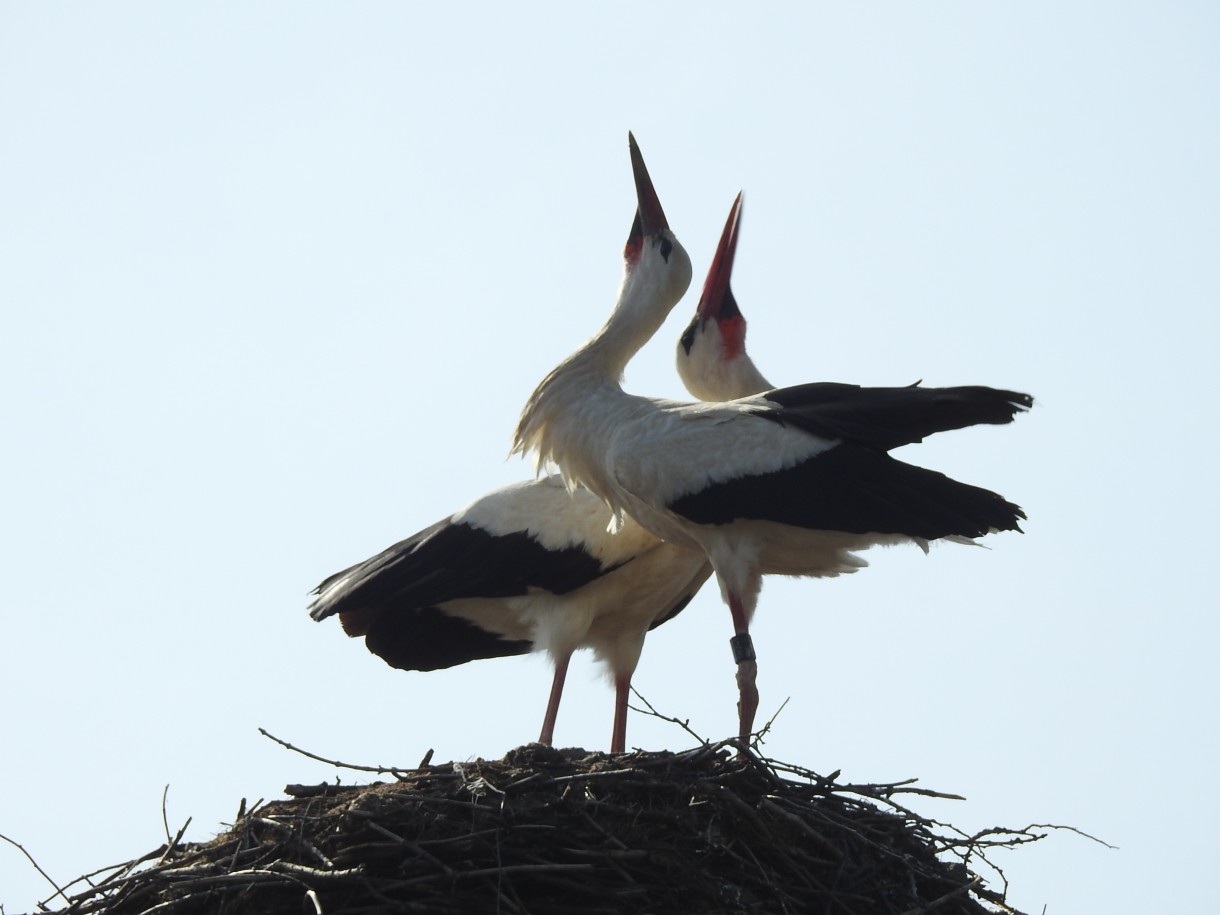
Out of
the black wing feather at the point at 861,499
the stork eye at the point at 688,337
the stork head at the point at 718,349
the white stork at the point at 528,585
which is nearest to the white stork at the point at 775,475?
the black wing feather at the point at 861,499

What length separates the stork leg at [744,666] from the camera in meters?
7.55

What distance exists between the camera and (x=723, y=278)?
9312 millimetres

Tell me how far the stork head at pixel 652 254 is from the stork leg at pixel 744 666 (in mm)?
1665

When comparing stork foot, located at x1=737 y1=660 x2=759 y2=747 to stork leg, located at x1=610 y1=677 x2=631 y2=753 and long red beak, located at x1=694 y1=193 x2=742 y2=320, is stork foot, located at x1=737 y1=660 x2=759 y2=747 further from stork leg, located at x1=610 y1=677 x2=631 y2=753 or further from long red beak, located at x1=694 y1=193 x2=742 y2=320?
long red beak, located at x1=694 y1=193 x2=742 y2=320

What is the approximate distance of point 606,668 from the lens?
340 inches

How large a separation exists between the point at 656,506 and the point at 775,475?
53 centimetres

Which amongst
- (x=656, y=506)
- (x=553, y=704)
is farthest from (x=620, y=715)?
(x=656, y=506)

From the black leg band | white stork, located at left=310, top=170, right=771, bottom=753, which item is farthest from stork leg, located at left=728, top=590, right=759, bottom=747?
white stork, located at left=310, top=170, right=771, bottom=753

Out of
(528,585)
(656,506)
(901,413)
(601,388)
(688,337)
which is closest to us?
(901,413)

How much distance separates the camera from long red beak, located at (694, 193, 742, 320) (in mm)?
9172

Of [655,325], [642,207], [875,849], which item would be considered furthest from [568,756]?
[642,207]

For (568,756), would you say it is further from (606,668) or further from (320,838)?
(606,668)

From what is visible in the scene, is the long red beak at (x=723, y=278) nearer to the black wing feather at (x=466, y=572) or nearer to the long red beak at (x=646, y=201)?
the long red beak at (x=646, y=201)

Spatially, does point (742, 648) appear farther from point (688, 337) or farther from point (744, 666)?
point (688, 337)
